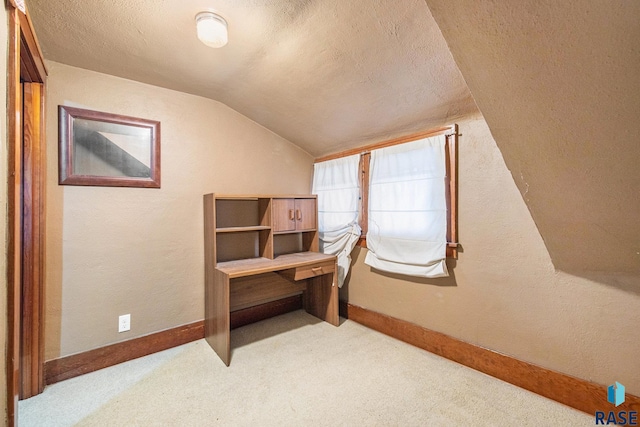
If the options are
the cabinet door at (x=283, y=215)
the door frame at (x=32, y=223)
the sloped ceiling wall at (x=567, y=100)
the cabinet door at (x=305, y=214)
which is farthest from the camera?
the cabinet door at (x=305, y=214)

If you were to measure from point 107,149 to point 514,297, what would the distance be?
9.81ft

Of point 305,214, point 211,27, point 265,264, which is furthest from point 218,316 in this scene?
point 211,27

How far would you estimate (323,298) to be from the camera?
270cm

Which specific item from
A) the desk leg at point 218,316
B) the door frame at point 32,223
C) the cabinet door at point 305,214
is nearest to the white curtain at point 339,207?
the cabinet door at point 305,214

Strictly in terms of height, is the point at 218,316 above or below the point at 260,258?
below

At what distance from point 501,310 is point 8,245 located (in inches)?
102

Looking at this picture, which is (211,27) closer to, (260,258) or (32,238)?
(32,238)

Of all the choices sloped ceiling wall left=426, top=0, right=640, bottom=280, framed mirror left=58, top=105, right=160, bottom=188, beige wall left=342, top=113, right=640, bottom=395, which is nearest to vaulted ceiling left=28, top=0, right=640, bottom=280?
sloped ceiling wall left=426, top=0, right=640, bottom=280

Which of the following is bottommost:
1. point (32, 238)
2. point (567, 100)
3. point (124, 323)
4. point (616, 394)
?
point (616, 394)

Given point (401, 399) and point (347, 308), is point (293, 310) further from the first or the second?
point (401, 399)

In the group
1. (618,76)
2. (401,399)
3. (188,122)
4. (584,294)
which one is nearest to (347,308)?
(401,399)

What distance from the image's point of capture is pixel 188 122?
90.6 inches

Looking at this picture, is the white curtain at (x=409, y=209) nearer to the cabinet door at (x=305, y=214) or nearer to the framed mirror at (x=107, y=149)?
the cabinet door at (x=305, y=214)

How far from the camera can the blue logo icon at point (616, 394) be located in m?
1.40
